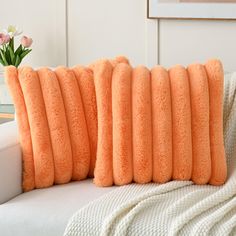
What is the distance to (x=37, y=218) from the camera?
1.65 metres

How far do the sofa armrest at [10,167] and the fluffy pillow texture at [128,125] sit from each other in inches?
1.0

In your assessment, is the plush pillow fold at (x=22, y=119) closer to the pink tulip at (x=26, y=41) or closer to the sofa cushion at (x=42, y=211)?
the sofa cushion at (x=42, y=211)

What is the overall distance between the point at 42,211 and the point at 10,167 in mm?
246

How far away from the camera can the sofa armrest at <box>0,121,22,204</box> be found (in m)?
1.80

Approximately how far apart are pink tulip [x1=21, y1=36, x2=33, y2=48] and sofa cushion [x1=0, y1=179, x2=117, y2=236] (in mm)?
1078

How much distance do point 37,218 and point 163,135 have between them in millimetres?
508

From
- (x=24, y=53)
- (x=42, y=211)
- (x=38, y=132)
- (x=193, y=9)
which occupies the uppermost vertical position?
(x=193, y=9)

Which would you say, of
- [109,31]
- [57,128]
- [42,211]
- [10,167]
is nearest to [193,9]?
[109,31]

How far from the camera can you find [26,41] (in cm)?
270

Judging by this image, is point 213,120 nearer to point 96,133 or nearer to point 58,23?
point 96,133

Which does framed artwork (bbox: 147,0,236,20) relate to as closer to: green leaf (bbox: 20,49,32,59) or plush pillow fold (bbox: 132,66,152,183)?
green leaf (bbox: 20,49,32,59)

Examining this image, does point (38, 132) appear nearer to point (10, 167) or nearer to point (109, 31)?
point (10, 167)

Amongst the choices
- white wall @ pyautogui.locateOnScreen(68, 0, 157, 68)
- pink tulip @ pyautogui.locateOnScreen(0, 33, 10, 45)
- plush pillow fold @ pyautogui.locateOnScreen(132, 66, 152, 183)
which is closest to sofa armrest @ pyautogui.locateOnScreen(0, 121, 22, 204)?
plush pillow fold @ pyautogui.locateOnScreen(132, 66, 152, 183)

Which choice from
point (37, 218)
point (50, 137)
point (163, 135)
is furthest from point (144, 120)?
point (37, 218)
